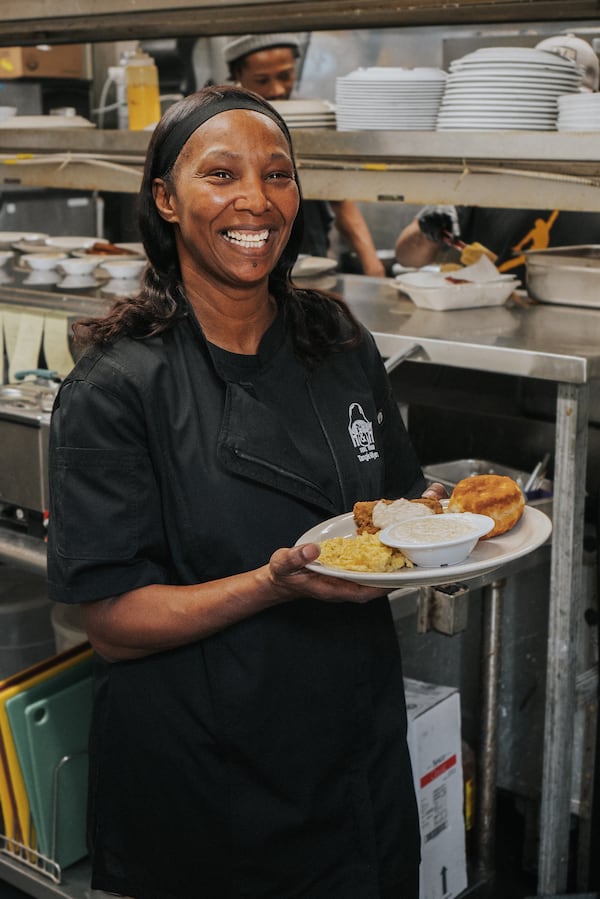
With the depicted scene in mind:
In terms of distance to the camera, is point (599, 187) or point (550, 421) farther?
point (550, 421)

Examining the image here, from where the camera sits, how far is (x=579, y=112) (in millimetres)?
2062

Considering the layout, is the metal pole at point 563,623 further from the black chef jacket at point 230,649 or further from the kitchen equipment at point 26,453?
the kitchen equipment at point 26,453

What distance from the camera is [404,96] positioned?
2291mm

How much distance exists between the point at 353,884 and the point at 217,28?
2174mm

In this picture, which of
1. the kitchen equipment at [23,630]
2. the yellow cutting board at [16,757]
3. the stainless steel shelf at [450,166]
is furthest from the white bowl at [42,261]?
the yellow cutting board at [16,757]

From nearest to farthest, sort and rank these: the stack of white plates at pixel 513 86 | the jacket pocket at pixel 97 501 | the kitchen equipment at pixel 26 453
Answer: the jacket pocket at pixel 97 501 → the stack of white plates at pixel 513 86 → the kitchen equipment at pixel 26 453

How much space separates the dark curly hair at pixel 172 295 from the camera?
4.73 ft

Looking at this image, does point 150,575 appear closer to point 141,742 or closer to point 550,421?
point 141,742

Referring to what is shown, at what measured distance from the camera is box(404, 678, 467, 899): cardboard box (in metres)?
2.15

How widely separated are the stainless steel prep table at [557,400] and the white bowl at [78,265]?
0.92 metres

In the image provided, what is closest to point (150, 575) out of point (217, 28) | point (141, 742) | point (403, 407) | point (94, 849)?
point (141, 742)

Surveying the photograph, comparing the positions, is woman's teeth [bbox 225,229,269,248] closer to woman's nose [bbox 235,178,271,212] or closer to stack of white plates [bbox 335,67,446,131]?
woman's nose [bbox 235,178,271,212]

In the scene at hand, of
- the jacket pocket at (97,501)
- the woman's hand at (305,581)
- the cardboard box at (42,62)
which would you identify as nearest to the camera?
the woman's hand at (305,581)

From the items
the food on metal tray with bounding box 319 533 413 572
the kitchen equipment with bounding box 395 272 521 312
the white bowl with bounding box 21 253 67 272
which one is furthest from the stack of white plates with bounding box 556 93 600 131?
the white bowl with bounding box 21 253 67 272
